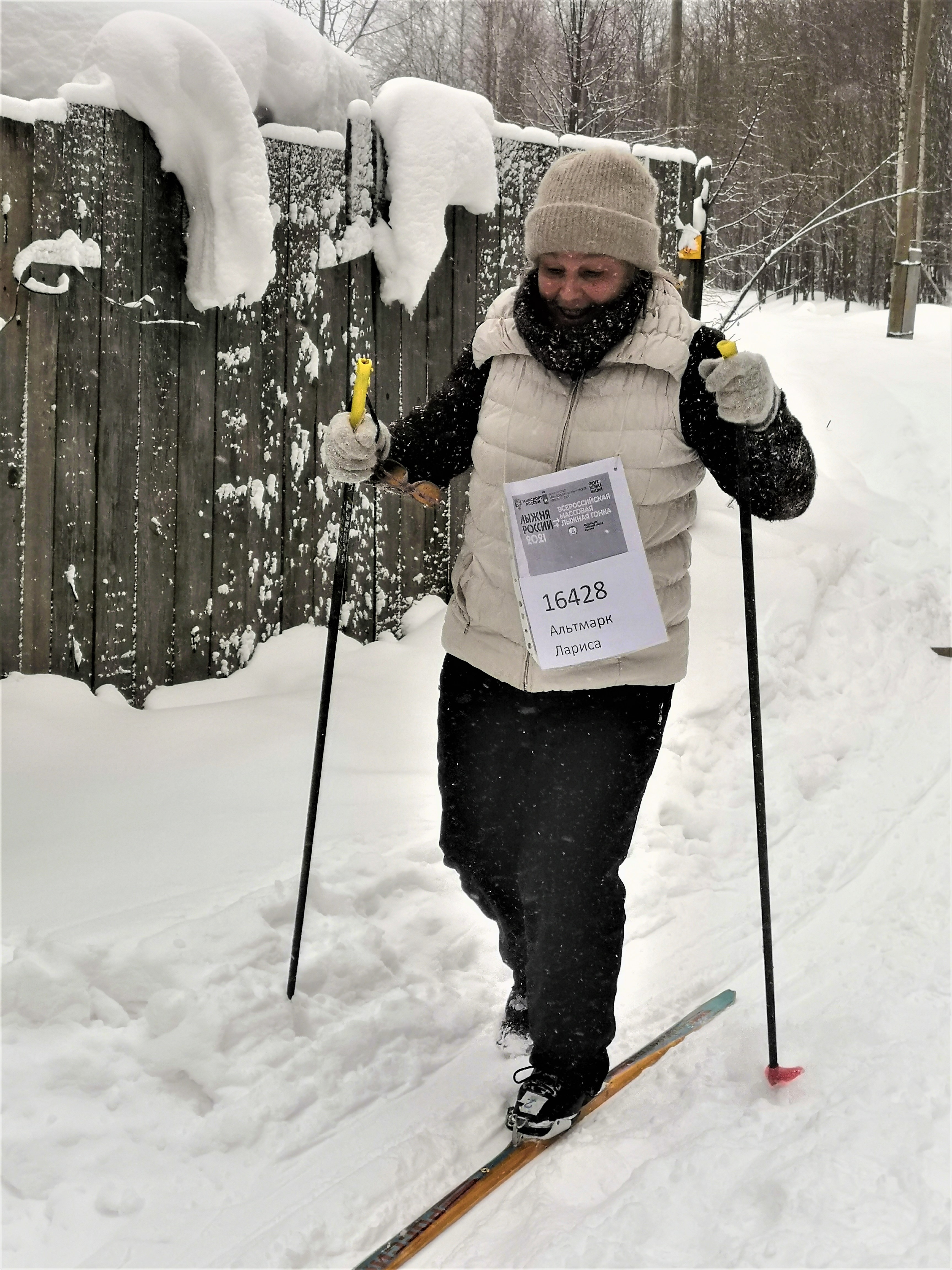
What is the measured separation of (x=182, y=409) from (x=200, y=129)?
104cm

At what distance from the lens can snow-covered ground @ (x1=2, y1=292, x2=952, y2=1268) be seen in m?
2.39

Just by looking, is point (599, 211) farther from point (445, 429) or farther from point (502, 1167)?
point (502, 1167)

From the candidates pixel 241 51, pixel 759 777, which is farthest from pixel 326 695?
pixel 241 51

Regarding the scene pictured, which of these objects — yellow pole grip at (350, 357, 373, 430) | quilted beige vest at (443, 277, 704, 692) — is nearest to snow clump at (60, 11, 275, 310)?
yellow pole grip at (350, 357, 373, 430)

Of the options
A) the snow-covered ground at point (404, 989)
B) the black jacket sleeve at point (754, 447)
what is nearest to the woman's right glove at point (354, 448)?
the black jacket sleeve at point (754, 447)

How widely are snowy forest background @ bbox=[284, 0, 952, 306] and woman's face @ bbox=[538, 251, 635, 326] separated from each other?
6013mm

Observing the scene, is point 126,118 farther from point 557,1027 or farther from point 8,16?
point 557,1027

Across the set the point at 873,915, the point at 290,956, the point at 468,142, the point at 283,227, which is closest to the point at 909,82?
the point at 468,142

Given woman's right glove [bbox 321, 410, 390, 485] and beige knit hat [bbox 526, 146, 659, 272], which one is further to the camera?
woman's right glove [bbox 321, 410, 390, 485]

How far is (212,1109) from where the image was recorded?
8.87 feet

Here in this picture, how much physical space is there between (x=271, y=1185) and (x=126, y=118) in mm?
3667

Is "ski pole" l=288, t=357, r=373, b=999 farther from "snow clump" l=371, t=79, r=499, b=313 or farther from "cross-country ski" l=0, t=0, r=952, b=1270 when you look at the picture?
"snow clump" l=371, t=79, r=499, b=313

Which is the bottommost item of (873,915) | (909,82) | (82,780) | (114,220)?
(873,915)

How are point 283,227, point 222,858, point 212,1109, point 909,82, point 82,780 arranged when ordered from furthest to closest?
point 909,82, point 283,227, point 82,780, point 222,858, point 212,1109
